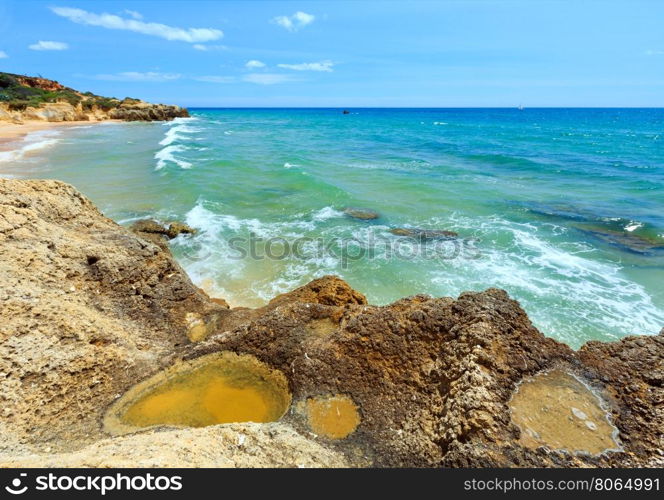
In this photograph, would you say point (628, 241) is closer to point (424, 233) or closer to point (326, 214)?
point (424, 233)

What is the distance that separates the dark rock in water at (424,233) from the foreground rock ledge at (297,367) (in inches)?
389

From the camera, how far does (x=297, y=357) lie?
534 cm

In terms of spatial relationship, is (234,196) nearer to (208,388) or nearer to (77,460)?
(208,388)

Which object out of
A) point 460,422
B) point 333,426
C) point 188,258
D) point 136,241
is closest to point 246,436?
point 333,426

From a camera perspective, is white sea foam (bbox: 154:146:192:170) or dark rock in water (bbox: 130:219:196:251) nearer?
dark rock in water (bbox: 130:219:196:251)

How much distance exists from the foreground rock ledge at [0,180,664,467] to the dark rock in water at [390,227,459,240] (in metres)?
9.87

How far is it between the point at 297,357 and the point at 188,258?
9052 mm

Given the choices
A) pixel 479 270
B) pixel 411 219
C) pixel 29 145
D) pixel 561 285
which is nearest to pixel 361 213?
pixel 411 219

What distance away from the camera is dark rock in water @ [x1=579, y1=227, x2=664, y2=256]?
14.2 meters

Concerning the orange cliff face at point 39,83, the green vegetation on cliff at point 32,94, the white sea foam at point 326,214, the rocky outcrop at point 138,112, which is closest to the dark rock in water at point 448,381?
the white sea foam at point 326,214

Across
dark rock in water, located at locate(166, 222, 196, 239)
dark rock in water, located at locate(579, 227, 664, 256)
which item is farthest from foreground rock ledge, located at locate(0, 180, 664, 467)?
dark rock in water, located at locate(579, 227, 664, 256)

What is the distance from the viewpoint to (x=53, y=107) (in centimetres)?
5994
